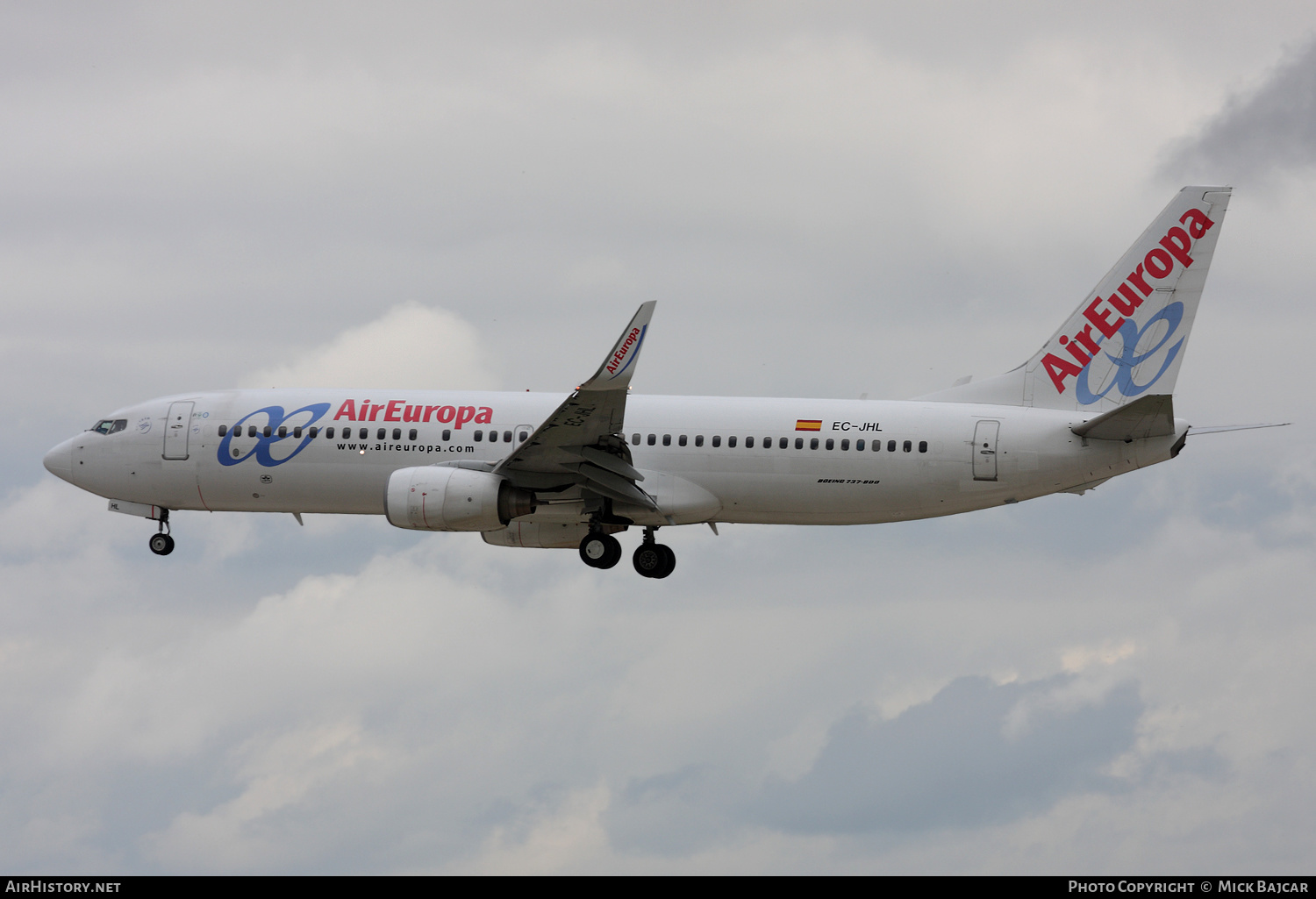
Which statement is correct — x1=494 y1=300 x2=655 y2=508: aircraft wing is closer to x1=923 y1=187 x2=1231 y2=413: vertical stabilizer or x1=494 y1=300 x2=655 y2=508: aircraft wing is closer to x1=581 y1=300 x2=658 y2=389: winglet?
x1=581 y1=300 x2=658 y2=389: winglet

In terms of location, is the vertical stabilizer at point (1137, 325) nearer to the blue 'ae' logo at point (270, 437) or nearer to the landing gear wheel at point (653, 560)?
the landing gear wheel at point (653, 560)

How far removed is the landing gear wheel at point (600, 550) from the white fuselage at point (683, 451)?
1177 millimetres

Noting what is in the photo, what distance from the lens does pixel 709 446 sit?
135ft

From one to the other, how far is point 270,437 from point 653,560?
39.2 ft

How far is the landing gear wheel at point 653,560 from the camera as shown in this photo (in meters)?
43.2

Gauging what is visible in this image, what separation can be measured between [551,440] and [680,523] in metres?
5.39

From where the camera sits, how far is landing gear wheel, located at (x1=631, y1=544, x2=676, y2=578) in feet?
142

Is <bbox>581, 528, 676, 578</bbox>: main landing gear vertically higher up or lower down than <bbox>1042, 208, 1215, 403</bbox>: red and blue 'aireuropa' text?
lower down

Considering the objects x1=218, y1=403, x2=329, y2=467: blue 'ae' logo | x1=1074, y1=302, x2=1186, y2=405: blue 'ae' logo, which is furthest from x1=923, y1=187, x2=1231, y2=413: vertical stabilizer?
x1=218, y1=403, x2=329, y2=467: blue 'ae' logo

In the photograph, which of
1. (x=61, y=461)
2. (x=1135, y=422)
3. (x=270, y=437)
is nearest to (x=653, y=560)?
(x=270, y=437)

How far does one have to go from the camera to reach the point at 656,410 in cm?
4188

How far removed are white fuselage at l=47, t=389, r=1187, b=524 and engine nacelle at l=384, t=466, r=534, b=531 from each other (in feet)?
8.91

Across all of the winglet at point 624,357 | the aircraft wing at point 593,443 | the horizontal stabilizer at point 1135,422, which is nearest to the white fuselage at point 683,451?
the horizontal stabilizer at point 1135,422

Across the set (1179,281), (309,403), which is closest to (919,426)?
(1179,281)
